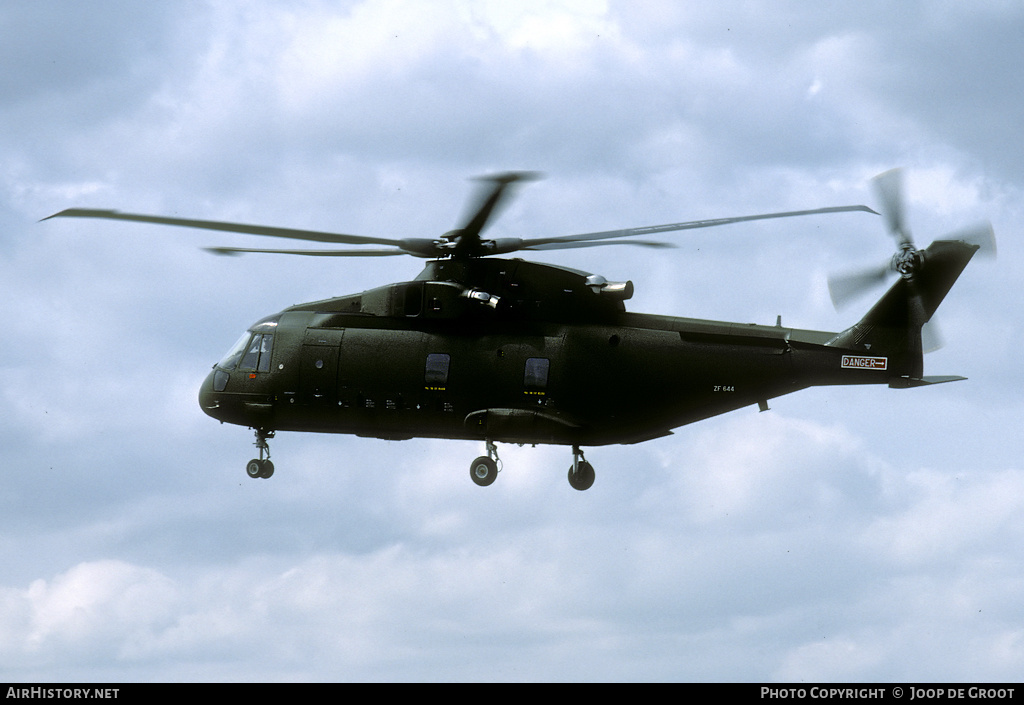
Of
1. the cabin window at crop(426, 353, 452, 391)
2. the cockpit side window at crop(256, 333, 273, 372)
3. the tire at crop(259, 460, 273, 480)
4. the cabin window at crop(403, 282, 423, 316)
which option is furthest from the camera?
the tire at crop(259, 460, 273, 480)

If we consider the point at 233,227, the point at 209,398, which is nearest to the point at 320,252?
the point at 233,227

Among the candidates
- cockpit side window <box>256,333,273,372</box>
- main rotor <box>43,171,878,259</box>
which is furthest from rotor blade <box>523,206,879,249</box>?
cockpit side window <box>256,333,273,372</box>

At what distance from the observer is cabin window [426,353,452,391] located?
32781 mm

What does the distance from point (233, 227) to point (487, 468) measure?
926 cm

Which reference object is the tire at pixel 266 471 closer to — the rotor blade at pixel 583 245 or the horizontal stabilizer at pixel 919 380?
the rotor blade at pixel 583 245

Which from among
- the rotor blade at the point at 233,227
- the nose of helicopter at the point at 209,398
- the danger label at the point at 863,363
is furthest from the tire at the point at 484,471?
the danger label at the point at 863,363

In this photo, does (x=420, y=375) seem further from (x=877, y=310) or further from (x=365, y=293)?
(x=877, y=310)

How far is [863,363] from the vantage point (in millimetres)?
31578

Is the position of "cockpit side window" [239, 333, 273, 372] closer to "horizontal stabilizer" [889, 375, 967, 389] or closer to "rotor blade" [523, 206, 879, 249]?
"rotor blade" [523, 206, 879, 249]

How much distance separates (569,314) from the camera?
107 feet

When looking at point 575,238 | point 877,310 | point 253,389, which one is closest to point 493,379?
point 575,238

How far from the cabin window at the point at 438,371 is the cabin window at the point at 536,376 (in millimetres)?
2163

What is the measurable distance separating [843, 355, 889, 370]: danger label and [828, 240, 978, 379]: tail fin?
0.16m

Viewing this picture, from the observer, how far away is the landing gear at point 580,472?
33438 millimetres
